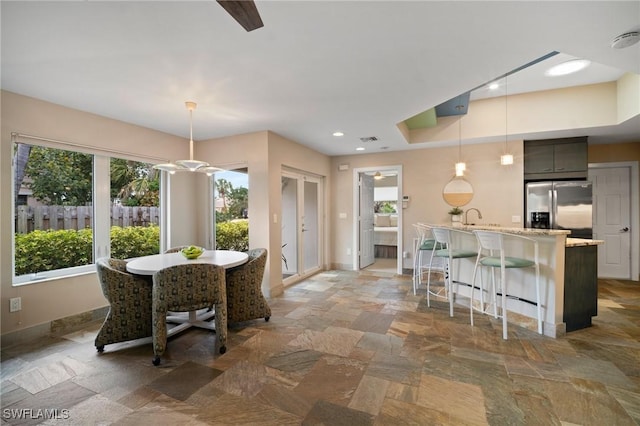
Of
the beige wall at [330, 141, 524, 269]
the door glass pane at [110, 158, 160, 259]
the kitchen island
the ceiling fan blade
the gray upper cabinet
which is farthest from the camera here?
the beige wall at [330, 141, 524, 269]

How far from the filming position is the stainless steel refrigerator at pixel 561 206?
14.8ft

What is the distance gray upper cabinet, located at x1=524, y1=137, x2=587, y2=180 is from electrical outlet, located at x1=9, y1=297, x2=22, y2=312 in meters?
7.25

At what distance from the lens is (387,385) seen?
207 centimetres

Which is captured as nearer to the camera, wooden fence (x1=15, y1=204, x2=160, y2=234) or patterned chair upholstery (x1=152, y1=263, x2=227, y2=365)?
patterned chair upholstery (x1=152, y1=263, x2=227, y2=365)

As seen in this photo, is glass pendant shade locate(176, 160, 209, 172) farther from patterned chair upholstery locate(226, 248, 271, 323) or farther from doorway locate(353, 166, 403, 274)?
doorway locate(353, 166, 403, 274)

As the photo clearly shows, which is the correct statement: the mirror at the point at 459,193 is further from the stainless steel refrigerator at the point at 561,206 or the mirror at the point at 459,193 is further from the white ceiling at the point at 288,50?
the white ceiling at the point at 288,50

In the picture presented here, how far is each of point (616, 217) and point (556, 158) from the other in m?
1.84

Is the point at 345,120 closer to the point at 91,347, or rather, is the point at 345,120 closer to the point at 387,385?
the point at 387,385

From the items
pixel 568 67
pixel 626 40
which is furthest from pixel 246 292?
pixel 568 67

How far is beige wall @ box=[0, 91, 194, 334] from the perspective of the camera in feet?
8.98

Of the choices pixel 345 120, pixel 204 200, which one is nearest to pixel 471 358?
pixel 345 120

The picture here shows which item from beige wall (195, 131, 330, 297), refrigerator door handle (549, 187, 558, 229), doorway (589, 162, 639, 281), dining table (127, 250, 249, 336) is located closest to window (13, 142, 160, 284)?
dining table (127, 250, 249, 336)

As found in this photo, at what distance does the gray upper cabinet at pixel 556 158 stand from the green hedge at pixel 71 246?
16.8 feet

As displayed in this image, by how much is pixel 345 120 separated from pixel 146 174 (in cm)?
314
